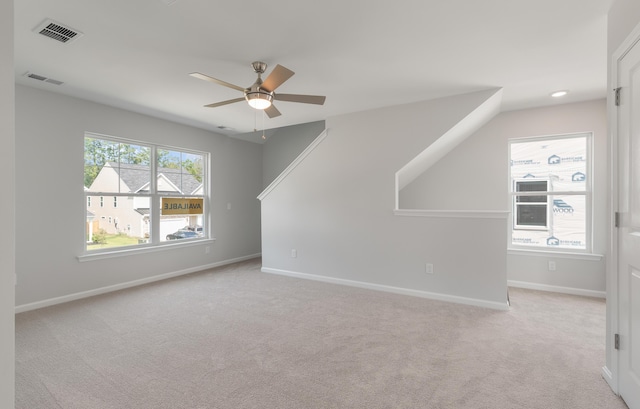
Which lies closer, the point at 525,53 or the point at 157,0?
the point at 157,0

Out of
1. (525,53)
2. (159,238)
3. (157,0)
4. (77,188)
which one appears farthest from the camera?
(159,238)

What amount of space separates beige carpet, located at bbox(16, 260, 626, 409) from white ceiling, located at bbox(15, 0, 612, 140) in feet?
8.43

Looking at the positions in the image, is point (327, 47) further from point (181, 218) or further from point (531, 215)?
point (181, 218)

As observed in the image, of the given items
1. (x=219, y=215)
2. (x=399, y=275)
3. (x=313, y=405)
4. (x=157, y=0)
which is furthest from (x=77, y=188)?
(x=399, y=275)

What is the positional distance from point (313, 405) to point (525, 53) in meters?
3.31

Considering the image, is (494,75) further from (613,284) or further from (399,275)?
(399,275)

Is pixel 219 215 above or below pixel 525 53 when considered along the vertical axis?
below

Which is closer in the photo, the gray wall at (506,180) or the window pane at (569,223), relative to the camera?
the gray wall at (506,180)

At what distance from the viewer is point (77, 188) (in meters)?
3.84

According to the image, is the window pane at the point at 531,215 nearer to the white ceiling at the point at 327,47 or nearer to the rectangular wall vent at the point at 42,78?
the white ceiling at the point at 327,47

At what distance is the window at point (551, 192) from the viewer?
4023mm

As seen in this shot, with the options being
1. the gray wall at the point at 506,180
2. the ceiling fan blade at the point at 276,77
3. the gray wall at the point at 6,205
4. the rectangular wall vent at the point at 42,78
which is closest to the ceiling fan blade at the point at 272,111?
the ceiling fan blade at the point at 276,77

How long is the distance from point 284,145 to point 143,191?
298cm

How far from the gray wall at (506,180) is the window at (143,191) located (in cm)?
389
